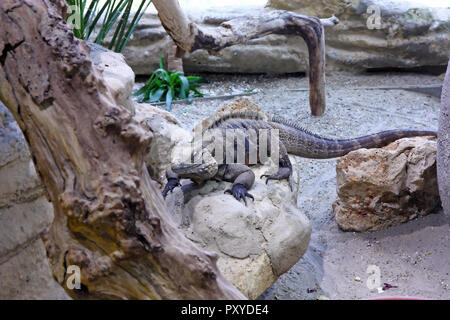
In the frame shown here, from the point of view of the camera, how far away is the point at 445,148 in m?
2.81

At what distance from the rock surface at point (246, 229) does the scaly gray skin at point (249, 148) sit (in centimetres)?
9

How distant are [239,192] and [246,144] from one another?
808 mm

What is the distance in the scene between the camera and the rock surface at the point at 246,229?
2479 millimetres

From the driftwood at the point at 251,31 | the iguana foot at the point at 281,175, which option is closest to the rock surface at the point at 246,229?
the iguana foot at the point at 281,175

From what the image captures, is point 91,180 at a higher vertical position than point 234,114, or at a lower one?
higher

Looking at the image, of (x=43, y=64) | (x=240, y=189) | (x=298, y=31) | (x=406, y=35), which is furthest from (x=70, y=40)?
(x=406, y=35)

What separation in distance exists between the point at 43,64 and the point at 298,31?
4276mm

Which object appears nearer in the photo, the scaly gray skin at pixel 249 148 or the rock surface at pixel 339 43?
the scaly gray skin at pixel 249 148

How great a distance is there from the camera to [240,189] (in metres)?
2.85

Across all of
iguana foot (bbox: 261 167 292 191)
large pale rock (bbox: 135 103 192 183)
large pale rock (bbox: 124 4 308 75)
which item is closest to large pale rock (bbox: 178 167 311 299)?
iguana foot (bbox: 261 167 292 191)

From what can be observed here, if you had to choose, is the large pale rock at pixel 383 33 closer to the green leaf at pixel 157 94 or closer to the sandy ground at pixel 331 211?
the sandy ground at pixel 331 211

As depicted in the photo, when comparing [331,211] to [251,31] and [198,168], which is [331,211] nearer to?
[198,168]

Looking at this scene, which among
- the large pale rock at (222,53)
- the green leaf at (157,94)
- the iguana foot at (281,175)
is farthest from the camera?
the large pale rock at (222,53)

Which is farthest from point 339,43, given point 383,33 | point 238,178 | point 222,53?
point 238,178
